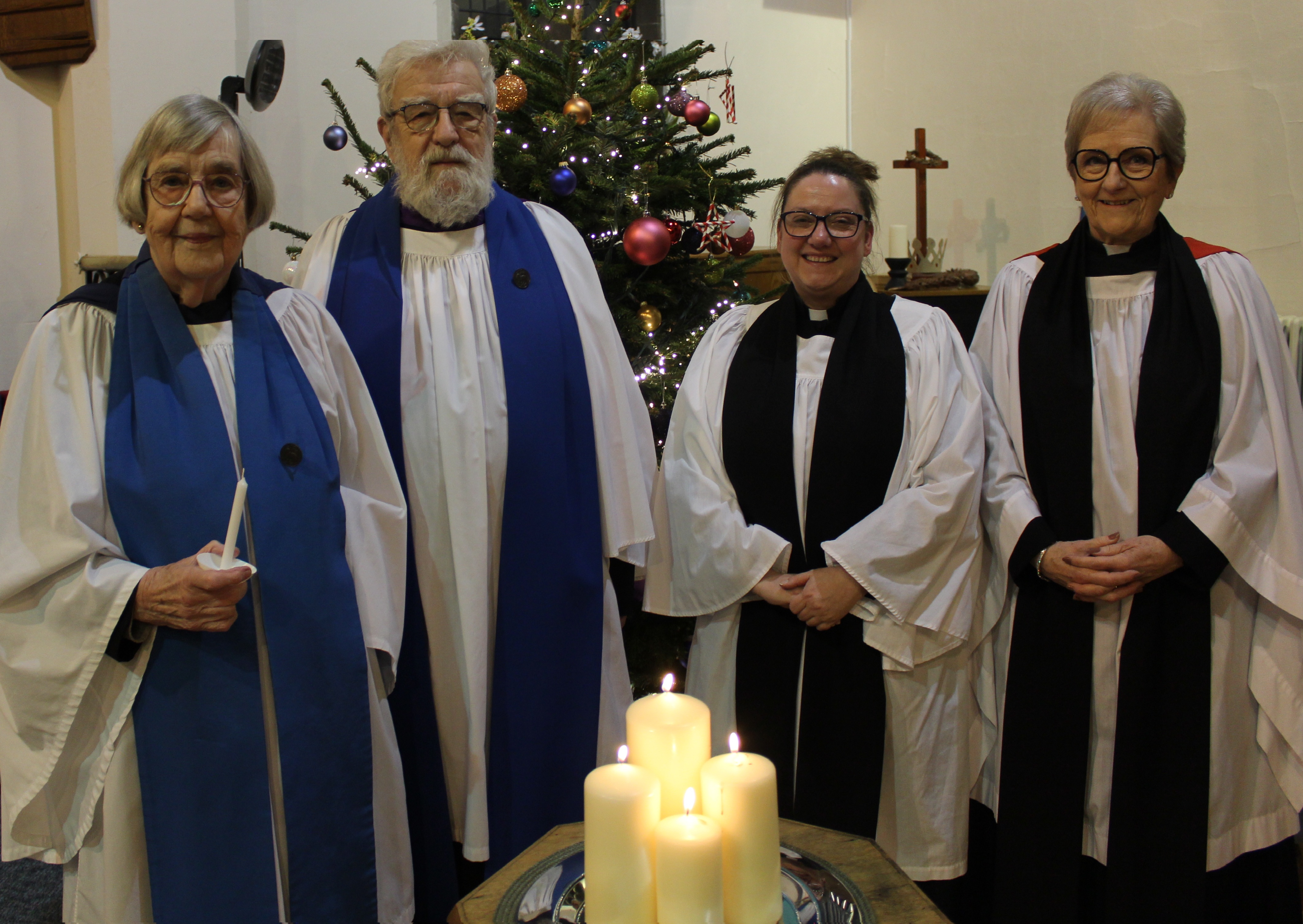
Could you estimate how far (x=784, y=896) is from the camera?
1545 millimetres

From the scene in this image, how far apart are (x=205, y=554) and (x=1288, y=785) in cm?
253

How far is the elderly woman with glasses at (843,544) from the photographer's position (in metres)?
2.52

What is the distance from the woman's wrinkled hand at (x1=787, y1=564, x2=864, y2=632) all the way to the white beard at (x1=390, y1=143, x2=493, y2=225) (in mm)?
1294

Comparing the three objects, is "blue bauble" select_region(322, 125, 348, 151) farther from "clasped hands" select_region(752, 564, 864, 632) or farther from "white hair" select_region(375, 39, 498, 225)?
"clasped hands" select_region(752, 564, 864, 632)

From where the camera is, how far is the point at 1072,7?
5.10m

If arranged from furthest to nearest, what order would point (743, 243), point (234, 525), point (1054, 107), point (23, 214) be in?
point (1054, 107)
point (23, 214)
point (743, 243)
point (234, 525)

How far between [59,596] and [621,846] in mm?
1241

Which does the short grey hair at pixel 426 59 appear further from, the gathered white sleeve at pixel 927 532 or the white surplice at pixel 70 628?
the gathered white sleeve at pixel 927 532

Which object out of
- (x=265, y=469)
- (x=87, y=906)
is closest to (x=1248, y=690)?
(x=265, y=469)

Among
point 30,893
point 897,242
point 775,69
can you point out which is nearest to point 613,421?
point 30,893

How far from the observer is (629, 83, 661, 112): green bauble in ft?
11.0

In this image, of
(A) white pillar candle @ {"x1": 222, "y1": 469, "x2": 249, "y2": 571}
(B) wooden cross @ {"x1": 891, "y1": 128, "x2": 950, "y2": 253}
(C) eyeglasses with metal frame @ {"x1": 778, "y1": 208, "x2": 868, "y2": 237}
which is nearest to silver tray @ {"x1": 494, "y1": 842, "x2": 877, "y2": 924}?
(A) white pillar candle @ {"x1": 222, "y1": 469, "x2": 249, "y2": 571}

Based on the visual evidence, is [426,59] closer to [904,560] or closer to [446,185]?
Result: [446,185]

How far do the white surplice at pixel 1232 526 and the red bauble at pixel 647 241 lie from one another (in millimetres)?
1106
